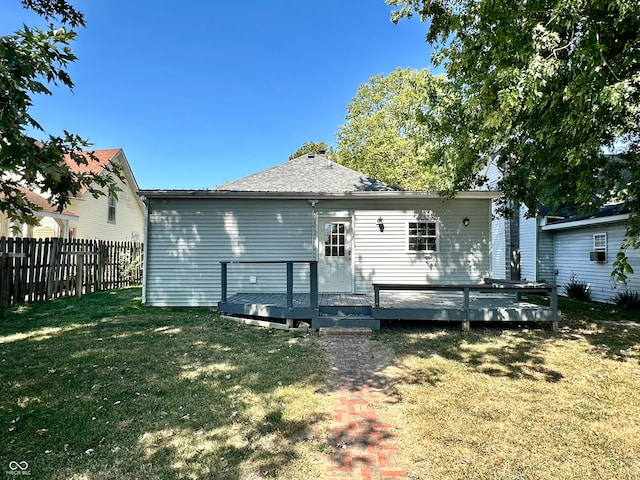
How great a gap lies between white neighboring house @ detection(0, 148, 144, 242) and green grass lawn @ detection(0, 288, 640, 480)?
9.13 m

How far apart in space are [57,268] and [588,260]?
55.5 ft

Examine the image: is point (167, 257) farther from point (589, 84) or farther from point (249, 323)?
point (589, 84)

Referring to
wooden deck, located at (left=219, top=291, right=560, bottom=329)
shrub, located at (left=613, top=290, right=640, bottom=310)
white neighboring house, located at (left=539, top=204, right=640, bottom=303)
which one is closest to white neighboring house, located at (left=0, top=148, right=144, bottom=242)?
wooden deck, located at (left=219, top=291, right=560, bottom=329)

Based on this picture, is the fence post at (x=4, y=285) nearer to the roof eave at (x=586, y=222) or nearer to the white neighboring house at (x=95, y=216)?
the white neighboring house at (x=95, y=216)

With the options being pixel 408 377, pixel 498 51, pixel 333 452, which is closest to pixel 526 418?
pixel 408 377

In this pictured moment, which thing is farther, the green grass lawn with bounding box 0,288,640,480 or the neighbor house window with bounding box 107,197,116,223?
the neighbor house window with bounding box 107,197,116,223

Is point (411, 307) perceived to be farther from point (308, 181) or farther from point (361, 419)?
point (308, 181)

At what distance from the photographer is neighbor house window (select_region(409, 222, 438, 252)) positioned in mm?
9406

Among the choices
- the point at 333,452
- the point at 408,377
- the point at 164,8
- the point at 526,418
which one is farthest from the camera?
the point at 164,8

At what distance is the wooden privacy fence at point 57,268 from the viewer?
8.37 m

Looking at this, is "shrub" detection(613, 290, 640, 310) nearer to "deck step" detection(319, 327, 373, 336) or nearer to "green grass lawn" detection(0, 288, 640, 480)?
"green grass lawn" detection(0, 288, 640, 480)

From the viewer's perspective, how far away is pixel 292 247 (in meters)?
9.29

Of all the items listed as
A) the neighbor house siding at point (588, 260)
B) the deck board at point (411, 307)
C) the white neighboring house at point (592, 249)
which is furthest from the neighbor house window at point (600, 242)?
the deck board at point (411, 307)

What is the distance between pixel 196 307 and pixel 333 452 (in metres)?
7.32
